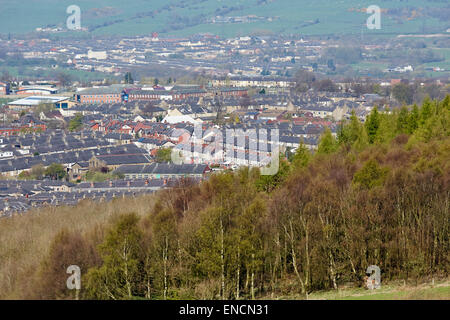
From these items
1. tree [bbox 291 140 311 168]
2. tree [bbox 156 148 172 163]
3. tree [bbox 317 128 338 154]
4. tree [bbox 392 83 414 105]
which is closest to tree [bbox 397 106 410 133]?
tree [bbox 317 128 338 154]

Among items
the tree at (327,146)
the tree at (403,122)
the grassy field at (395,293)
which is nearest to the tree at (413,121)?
the tree at (403,122)

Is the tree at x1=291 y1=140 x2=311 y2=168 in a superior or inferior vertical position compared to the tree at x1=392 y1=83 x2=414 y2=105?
superior

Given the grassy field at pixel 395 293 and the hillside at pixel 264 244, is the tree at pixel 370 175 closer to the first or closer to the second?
the hillside at pixel 264 244

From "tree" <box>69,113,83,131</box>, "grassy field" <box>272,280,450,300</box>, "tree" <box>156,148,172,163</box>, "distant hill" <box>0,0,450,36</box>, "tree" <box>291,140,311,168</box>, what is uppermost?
"distant hill" <box>0,0,450,36</box>

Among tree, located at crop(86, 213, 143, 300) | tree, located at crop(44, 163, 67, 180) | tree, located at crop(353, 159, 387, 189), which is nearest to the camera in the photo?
tree, located at crop(86, 213, 143, 300)

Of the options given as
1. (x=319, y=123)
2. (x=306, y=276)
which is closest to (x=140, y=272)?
(x=306, y=276)

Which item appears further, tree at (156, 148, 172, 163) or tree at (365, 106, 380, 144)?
tree at (156, 148, 172, 163)

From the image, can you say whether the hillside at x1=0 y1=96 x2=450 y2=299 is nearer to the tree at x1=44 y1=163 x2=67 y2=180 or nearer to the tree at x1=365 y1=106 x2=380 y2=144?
the tree at x1=365 y1=106 x2=380 y2=144
